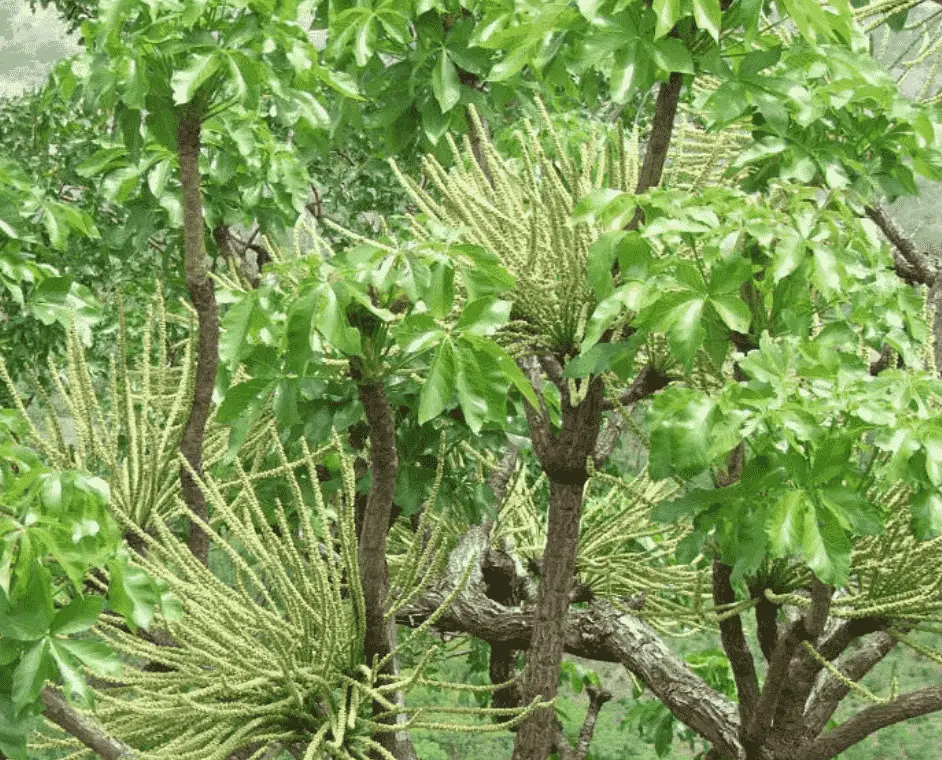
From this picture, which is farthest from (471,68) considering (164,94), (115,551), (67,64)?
(115,551)

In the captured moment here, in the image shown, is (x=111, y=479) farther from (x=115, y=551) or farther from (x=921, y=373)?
(x=921, y=373)

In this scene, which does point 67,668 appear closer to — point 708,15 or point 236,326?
point 236,326

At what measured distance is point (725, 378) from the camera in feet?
8.15

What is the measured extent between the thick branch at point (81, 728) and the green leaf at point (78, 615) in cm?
15

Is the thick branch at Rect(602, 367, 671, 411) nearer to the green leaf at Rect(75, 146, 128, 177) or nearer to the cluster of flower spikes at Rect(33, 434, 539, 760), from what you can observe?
the cluster of flower spikes at Rect(33, 434, 539, 760)

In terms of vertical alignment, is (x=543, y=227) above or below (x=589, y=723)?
above

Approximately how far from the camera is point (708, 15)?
1.97m

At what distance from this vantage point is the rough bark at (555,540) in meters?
2.70

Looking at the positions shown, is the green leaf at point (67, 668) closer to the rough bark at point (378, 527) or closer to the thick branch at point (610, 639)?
the rough bark at point (378, 527)

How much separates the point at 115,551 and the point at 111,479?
3.13 feet

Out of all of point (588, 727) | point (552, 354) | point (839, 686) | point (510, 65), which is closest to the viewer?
point (510, 65)

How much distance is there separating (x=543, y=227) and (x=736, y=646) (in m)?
1.03

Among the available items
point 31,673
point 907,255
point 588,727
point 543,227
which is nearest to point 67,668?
point 31,673

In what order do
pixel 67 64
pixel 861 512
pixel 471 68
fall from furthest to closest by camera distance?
1. pixel 67 64
2. pixel 471 68
3. pixel 861 512
